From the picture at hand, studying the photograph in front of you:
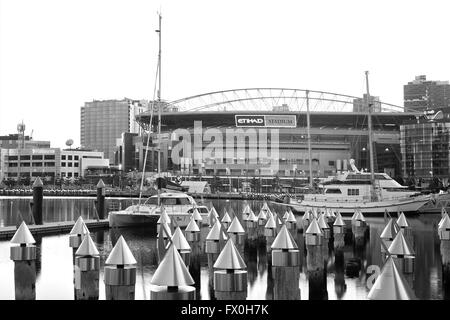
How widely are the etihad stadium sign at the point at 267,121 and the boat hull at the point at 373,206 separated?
84195mm

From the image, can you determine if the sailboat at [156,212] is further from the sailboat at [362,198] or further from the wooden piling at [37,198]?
the sailboat at [362,198]

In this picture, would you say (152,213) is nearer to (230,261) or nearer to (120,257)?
(120,257)

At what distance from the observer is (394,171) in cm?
14100

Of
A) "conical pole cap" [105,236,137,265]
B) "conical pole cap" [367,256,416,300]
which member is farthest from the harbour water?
"conical pole cap" [367,256,416,300]

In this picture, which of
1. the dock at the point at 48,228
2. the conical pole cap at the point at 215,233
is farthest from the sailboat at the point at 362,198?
the conical pole cap at the point at 215,233

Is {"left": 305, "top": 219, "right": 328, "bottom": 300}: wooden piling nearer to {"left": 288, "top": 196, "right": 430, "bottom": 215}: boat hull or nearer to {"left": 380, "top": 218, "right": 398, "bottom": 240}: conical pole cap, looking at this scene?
{"left": 380, "top": 218, "right": 398, "bottom": 240}: conical pole cap

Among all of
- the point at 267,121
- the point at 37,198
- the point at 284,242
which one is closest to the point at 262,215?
the point at 37,198

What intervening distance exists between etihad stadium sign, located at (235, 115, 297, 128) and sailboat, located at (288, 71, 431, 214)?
3163 inches

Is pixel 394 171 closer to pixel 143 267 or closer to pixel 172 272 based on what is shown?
pixel 143 267

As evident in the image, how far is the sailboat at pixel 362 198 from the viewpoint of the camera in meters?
64.8

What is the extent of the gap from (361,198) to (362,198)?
147mm

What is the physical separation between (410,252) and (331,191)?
50.1 m

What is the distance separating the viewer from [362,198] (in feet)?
221
